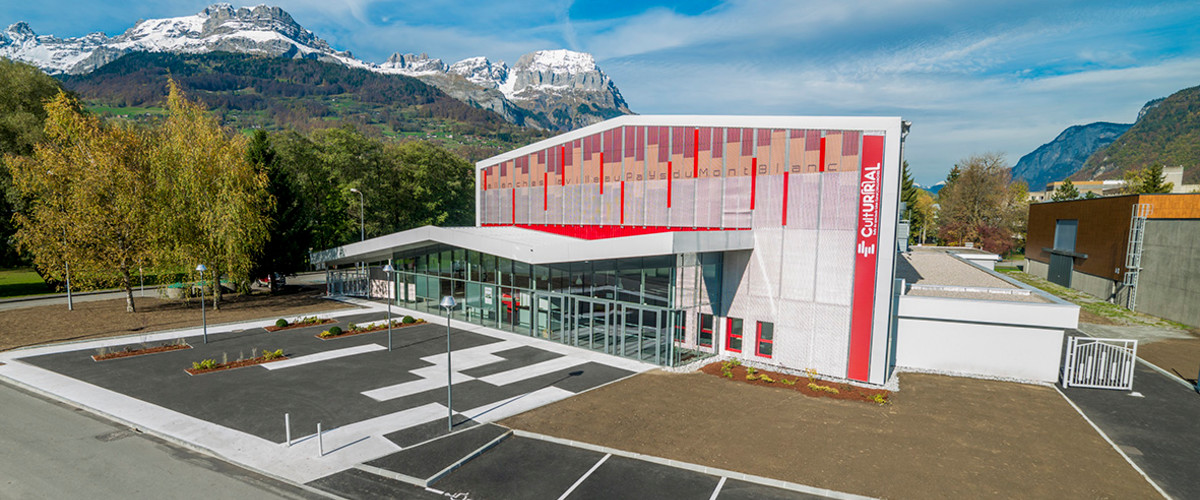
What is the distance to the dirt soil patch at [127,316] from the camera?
22078 mm

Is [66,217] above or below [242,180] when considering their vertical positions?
below

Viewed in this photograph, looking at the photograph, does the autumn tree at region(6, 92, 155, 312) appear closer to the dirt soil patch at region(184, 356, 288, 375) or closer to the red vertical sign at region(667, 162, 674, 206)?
the dirt soil patch at region(184, 356, 288, 375)

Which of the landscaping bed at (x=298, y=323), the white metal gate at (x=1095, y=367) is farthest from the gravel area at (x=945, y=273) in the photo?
the landscaping bed at (x=298, y=323)

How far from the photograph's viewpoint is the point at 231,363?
17906mm

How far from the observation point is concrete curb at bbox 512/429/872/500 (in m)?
10.0

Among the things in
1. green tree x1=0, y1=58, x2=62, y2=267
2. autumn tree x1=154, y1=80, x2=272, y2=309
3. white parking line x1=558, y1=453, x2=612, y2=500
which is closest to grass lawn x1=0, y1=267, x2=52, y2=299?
green tree x1=0, y1=58, x2=62, y2=267

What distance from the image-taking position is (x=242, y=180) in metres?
27.4

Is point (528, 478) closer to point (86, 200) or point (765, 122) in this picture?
point (765, 122)

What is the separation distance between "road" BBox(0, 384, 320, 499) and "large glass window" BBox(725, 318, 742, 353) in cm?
1508

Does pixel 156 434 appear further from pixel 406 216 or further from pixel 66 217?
pixel 406 216

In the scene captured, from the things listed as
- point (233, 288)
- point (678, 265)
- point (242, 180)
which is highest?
point (242, 180)

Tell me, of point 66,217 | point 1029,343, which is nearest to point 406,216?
point 66,217

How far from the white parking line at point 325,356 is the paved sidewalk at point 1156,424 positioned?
932 inches

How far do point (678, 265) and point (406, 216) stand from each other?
38374 millimetres
